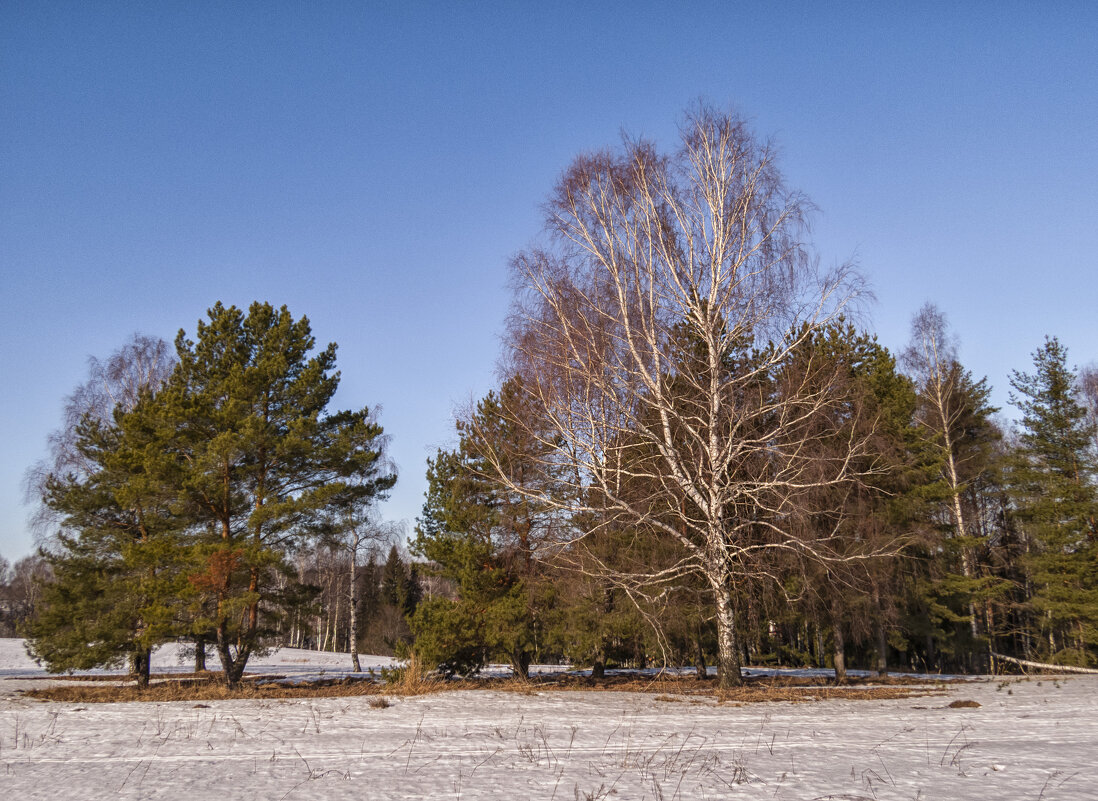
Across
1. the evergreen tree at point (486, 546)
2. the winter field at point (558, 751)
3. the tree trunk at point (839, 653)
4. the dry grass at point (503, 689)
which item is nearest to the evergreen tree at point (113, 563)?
the dry grass at point (503, 689)

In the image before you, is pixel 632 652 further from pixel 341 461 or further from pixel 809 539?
pixel 341 461

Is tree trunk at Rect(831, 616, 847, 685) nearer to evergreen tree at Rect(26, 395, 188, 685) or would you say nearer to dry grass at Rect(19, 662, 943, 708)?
dry grass at Rect(19, 662, 943, 708)

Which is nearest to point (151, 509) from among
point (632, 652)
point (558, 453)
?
point (558, 453)

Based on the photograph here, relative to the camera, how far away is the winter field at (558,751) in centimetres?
561

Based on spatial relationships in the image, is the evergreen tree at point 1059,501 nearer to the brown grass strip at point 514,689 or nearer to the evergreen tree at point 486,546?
the brown grass strip at point 514,689

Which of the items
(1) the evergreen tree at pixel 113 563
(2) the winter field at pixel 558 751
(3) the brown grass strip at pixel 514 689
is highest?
(1) the evergreen tree at pixel 113 563

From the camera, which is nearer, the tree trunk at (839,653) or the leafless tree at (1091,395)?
the tree trunk at (839,653)

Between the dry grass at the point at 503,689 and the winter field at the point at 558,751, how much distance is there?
1612mm

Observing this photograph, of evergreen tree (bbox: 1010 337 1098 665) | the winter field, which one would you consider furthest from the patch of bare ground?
evergreen tree (bbox: 1010 337 1098 665)

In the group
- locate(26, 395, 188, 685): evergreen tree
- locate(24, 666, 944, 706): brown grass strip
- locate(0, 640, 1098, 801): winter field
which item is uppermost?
locate(26, 395, 188, 685): evergreen tree

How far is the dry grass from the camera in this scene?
556 inches

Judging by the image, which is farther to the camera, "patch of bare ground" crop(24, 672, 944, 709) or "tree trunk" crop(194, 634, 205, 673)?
"tree trunk" crop(194, 634, 205, 673)

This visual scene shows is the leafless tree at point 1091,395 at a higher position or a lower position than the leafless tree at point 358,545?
higher

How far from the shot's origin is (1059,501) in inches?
974
